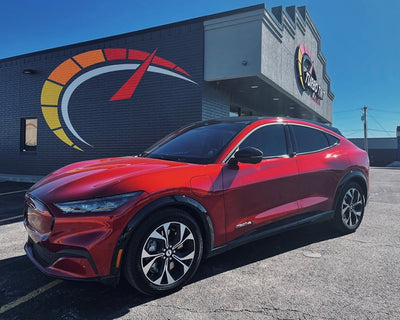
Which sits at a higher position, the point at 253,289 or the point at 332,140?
the point at 332,140

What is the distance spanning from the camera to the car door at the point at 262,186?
120 inches

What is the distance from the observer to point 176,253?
Answer: 2717 mm

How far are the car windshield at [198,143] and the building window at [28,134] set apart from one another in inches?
447

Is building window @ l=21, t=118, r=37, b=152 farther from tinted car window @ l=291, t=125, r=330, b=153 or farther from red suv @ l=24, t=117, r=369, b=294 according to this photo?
tinted car window @ l=291, t=125, r=330, b=153

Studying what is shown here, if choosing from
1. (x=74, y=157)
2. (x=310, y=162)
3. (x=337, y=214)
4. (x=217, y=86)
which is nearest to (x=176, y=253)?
(x=310, y=162)

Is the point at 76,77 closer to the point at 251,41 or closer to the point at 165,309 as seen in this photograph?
the point at 251,41

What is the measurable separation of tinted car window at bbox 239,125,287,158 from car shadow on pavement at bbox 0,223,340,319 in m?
1.27

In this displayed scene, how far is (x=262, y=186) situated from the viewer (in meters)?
3.28

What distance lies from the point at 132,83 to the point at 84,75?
2.35 m

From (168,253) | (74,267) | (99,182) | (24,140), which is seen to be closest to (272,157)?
(168,253)

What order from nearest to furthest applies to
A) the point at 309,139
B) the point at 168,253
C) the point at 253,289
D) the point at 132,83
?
the point at 168,253 < the point at 253,289 < the point at 309,139 < the point at 132,83

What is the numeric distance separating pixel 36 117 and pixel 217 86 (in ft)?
26.7

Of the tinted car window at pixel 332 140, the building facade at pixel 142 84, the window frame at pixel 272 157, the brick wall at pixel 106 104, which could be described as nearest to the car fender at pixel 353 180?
the tinted car window at pixel 332 140

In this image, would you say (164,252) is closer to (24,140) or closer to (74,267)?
(74,267)
